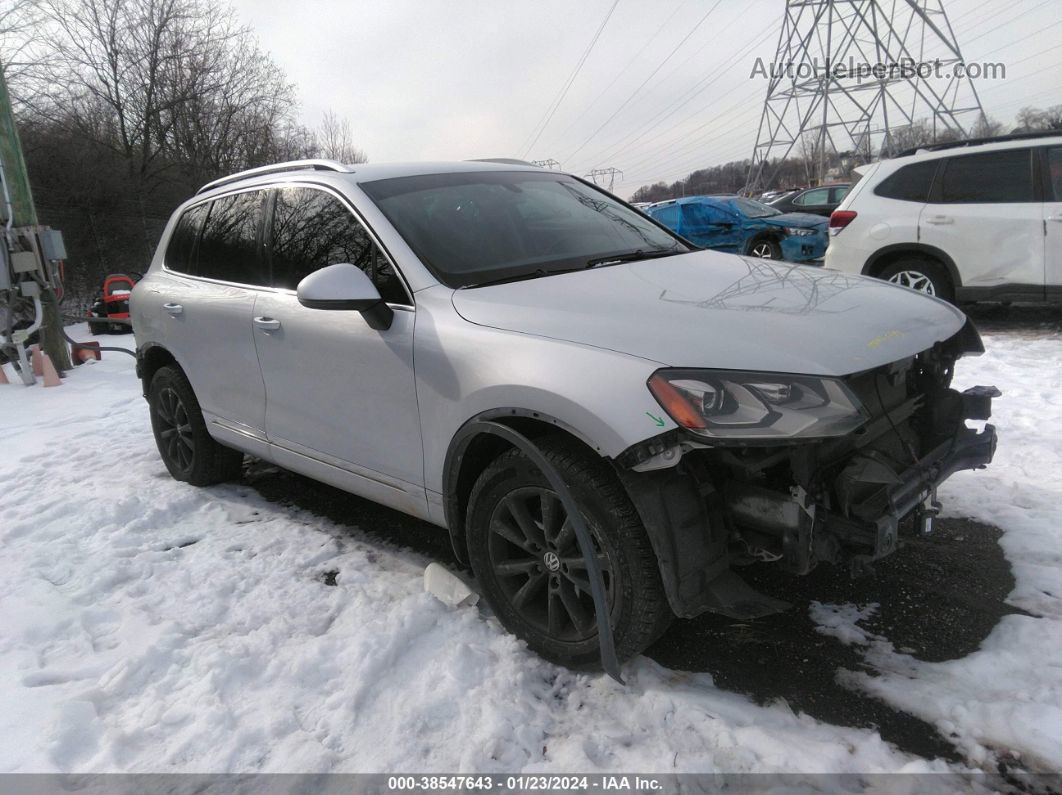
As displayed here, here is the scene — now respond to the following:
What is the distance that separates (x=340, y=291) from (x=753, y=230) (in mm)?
11345

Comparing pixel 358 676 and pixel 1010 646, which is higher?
pixel 358 676

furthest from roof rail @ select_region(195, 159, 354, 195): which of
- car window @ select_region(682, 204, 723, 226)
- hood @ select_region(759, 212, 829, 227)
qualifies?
hood @ select_region(759, 212, 829, 227)

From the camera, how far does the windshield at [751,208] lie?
42.9ft

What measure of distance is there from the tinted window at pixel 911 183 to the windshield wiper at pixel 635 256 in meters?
4.88

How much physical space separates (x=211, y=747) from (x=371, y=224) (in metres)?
1.97

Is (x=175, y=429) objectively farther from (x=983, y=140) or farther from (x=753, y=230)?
(x=753, y=230)

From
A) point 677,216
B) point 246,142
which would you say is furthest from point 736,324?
point 246,142

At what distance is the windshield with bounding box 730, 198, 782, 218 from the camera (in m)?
13.1

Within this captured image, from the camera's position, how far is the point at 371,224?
2.98 meters

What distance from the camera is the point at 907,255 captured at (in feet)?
23.4

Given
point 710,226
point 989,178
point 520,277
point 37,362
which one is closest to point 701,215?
point 710,226

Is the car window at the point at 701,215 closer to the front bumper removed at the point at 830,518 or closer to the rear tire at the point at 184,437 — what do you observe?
the rear tire at the point at 184,437

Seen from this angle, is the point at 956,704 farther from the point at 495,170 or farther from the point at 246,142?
the point at 246,142

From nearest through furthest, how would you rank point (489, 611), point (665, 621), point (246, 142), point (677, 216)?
point (665, 621), point (489, 611), point (677, 216), point (246, 142)
